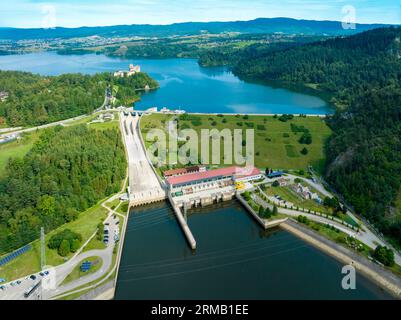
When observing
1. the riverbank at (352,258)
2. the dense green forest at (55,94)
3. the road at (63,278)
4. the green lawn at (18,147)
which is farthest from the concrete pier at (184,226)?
the dense green forest at (55,94)

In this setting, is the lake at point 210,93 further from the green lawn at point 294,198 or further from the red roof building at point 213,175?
the green lawn at point 294,198

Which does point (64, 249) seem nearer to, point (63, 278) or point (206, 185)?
point (63, 278)

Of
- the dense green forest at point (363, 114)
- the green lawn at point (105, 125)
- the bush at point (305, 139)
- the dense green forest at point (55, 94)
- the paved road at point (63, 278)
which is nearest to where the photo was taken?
the paved road at point (63, 278)

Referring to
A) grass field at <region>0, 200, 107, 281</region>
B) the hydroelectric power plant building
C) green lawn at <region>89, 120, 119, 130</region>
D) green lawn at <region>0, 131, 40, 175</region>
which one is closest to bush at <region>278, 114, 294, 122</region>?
the hydroelectric power plant building

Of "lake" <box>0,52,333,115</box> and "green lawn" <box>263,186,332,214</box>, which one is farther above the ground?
"lake" <box>0,52,333,115</box>

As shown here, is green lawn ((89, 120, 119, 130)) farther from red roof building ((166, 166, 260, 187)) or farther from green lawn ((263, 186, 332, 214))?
green lawn ((263, 186, 332, 214))
